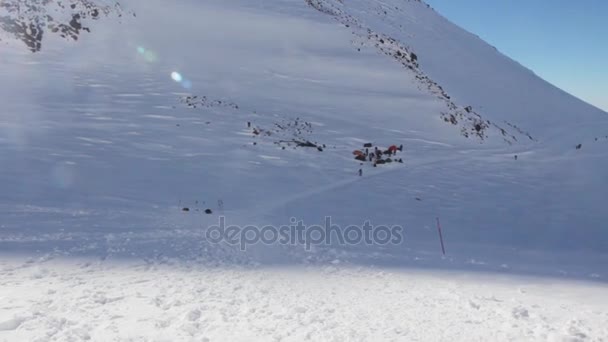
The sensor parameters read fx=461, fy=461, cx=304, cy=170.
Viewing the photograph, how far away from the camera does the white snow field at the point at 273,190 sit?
6520 millimetres

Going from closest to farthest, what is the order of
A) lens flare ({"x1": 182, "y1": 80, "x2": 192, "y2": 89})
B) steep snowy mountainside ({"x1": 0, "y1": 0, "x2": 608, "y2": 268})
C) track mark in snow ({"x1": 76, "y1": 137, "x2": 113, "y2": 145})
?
1. steep snowy mountainside ({"x1": 0, "y1": 0, "x2": 608, "y2": 268})
2. track mark in snow ({"x1": 76, "y1": 137, "x2": 113, "y2": 145})
3. lens flare ({"x1": 182, "y1": 80, "x2": 192, "y2": 89})

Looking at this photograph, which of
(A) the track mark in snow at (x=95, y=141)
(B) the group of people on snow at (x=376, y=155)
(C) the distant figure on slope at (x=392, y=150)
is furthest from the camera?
(C) the distant figure on slope at (x=392, y=150)

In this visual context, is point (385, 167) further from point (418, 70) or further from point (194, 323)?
point (418, 70)

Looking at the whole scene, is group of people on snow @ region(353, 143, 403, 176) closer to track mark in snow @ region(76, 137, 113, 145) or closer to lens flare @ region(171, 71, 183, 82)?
track mark in snow @ region(76, 137, 113, 145)

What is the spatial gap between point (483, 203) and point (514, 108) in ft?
85.6

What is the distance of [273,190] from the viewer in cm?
1639

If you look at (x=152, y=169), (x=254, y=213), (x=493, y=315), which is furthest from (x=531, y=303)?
(x=152, y=169)

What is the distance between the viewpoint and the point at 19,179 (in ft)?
43.5

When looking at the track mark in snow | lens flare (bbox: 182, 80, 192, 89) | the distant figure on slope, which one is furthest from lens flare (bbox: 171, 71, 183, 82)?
the distant figure on slope

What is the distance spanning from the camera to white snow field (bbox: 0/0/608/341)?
21.4 feet

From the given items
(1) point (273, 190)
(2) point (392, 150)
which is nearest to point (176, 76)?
(2) point (392, 150)

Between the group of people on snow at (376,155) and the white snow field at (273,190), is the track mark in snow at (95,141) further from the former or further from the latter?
the group of people on snow at (376,155)

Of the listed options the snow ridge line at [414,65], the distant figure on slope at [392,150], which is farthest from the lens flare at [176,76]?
the snow ridge line at [414,65]

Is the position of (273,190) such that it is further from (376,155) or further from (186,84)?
(186,84)
